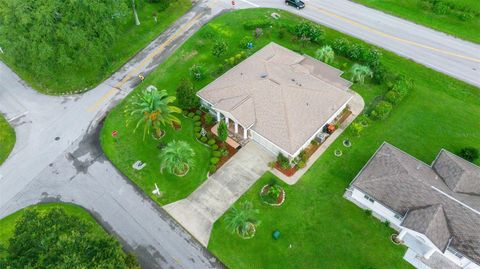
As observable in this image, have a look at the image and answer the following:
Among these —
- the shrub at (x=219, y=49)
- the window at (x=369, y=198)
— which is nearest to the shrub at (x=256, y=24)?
the shrub at (x=219, y=49)

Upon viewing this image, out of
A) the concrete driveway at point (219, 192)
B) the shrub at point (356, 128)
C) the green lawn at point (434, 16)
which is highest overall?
the green lawn at point (434, 16)

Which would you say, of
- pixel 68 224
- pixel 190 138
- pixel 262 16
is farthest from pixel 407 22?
pixel 68 224

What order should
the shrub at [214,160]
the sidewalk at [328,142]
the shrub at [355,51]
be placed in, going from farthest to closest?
the shrub at [355,51], the shrub at [214,160], the sidewalk at [328,142]

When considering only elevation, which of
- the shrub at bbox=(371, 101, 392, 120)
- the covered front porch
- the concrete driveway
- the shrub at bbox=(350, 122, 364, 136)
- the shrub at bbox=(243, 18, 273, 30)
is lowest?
the concrete driveway

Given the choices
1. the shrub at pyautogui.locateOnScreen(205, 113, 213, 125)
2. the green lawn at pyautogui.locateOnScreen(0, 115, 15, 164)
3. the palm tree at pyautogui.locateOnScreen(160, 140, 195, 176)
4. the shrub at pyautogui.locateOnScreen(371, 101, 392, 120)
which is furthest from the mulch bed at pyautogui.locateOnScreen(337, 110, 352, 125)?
the green lawn at pyautogui.locateOnScreen(0, 115, 15, 164)

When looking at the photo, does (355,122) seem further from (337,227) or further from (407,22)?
(407,22)

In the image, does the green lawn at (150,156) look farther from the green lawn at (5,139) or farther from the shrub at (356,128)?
the shrub at (356,128)

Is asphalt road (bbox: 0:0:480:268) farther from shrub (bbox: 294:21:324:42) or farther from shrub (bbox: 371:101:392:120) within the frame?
shrub (bbox: 371:101:392:120)
